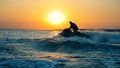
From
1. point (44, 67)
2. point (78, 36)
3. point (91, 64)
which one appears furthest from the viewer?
point (78, 36)

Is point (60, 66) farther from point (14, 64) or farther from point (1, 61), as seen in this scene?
point (1, 61)

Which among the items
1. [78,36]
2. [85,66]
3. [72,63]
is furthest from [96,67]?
[78,36]

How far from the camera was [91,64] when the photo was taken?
13000 mm

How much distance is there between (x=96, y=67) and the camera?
1232 cm

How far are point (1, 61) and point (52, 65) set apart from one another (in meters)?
2.56

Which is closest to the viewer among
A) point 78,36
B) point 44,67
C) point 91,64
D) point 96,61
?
point 44,67

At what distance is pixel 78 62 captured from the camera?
44.3 feet

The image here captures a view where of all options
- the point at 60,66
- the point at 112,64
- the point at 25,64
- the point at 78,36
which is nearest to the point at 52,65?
the point at 60,66

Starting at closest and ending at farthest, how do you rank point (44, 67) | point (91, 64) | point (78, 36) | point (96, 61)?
point (44, 67)
point (91, 64)
point (96, 61)
point (78, 36)

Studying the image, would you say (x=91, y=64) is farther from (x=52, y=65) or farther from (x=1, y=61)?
(x=1, y=61)

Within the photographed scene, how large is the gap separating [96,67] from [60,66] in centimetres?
162

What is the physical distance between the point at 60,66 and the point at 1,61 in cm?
295

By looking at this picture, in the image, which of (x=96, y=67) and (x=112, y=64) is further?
(x=112, y=64)

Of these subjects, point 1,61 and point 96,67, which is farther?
point 1,61
